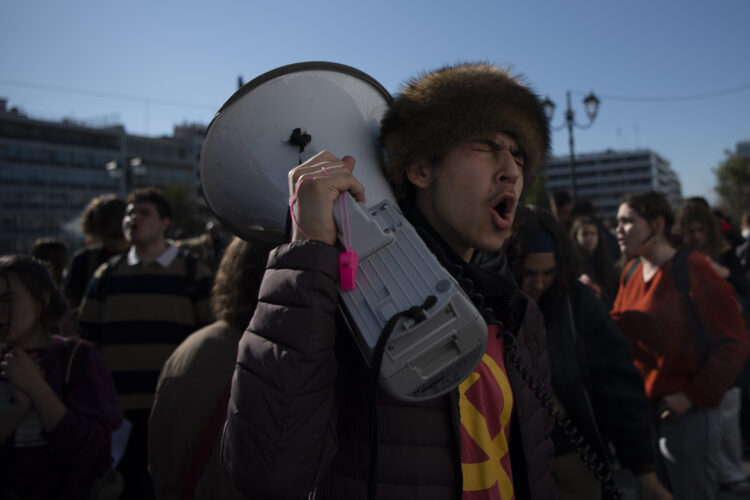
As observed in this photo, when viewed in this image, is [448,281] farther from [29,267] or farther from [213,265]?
[213,265]

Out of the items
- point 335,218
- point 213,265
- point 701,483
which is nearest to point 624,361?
point 701,483

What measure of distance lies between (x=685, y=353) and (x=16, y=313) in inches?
127

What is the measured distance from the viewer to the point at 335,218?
42.9 inches

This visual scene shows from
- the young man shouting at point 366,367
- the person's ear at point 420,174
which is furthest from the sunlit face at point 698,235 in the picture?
the person's ear at point 420,174

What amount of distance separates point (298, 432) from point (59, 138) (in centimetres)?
8913

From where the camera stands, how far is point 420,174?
4.69 ft

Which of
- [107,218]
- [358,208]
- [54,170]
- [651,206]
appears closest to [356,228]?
[358,208]

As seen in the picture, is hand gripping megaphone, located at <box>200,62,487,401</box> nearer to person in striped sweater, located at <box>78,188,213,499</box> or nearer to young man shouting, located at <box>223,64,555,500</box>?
young man shouting, located at <box>223,64,555,500</box>

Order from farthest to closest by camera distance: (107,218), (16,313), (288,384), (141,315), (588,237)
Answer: (588,237) < (107,218) < (141,315) < (16,313) < (288,384)

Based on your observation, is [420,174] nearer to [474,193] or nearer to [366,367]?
[474,193]

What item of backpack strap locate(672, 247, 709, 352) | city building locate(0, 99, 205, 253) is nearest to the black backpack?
backpack strap locate(672, 247, 709, 352)

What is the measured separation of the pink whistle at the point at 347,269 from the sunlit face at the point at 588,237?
4.27 m

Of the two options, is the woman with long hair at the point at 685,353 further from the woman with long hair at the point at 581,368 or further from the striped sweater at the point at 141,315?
the striped sweater at the point at 141,315

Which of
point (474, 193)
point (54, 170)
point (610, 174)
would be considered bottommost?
point (474, 193)
